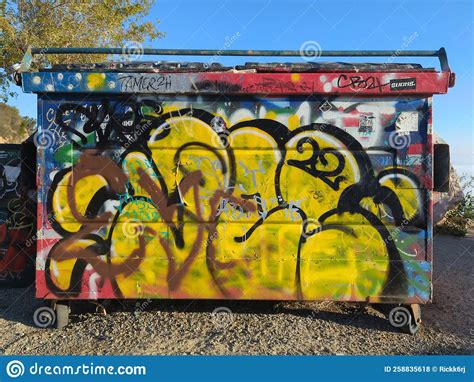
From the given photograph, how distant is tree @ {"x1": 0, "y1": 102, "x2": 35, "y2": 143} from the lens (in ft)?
91.4

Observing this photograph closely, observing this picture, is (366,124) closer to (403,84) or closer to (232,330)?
(403,84)

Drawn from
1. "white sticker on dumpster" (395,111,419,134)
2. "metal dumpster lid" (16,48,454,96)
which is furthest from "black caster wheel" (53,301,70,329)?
"white sticker on dumpster" (395,111,419,134)

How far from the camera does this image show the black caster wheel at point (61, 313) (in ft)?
14.6

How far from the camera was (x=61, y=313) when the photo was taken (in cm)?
446

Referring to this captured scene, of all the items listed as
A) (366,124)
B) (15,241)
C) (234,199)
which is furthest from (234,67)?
(15,241)

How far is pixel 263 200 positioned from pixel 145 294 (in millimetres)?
1642

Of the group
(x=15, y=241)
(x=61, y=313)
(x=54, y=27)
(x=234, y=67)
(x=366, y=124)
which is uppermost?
(x=54, y=27)

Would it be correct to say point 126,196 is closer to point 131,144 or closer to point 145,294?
point 131,144

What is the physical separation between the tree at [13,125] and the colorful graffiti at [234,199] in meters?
25.4

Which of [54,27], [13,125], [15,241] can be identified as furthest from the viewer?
[13,125]

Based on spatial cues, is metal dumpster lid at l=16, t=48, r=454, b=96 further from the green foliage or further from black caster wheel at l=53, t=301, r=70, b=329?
the green foliage

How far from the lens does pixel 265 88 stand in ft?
13.9

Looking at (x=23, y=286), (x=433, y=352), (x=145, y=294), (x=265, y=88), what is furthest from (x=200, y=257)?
(x=23, y=286)

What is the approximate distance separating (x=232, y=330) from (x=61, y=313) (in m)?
1.91
